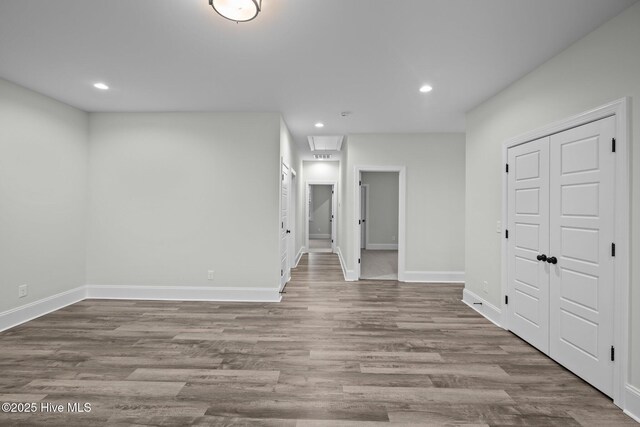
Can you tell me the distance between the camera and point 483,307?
3.90m

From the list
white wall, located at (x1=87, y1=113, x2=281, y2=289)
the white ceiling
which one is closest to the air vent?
white wall, located at (x1=87, y1=113, x2=281, y2=289)

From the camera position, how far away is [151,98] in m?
3.85

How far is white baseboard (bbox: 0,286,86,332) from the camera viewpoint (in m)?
3.36

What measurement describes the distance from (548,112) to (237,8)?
2.80 meters

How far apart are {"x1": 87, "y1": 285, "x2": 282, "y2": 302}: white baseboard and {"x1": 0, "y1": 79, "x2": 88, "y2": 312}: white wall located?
1.24ft

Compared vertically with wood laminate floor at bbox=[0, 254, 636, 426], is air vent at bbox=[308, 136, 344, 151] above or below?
above

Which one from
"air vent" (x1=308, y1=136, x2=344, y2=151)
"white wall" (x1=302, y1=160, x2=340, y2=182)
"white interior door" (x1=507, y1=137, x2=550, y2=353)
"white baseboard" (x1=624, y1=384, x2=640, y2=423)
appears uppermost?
"air vent" (x1=308, y1=136, x2=344, y2=151)

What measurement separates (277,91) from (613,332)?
3716mm

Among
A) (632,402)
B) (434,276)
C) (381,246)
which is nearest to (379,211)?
(381,246)

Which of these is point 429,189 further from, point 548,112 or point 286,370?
point 286,370

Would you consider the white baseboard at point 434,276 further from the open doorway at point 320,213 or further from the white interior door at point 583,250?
the open doorway at point 320,213

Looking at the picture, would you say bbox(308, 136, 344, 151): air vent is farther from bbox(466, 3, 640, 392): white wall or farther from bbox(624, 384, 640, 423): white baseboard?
bbox(624, 384, 640, 423): white baseboard

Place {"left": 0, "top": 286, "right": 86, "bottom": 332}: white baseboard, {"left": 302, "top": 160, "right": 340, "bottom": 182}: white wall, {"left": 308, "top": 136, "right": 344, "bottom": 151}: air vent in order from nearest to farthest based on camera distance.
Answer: {"left": 0, "top": 286, "right": 86, "bottom": 332}: white baseboard, {"left": 308, "top": 136, "right": 344, "bottom": 151}: air vent, {"left": 302, "top": 160, "right": 340, "bottom": 182}: white wall

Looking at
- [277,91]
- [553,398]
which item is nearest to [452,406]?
[553,398]
